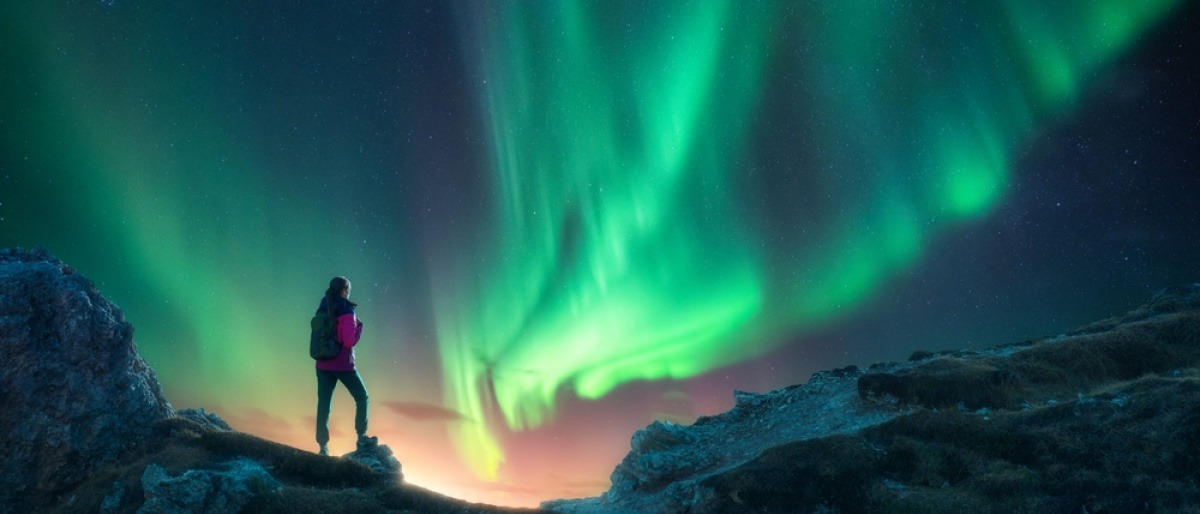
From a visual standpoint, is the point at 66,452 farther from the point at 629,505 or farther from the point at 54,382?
the point at 629,505

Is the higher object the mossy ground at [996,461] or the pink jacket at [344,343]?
the pink jacket at [344,343]

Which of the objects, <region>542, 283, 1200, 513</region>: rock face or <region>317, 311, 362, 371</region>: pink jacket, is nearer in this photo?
<region>542, 283, 1200, 513</region>: rock face

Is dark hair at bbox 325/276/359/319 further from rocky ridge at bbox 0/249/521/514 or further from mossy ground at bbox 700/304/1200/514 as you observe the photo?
mossy ground at bbox 700/304/1200/514

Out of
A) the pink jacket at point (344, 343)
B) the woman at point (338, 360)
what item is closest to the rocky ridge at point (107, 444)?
A: the woman at point (338, 360)

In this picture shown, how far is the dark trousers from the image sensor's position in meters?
16.3

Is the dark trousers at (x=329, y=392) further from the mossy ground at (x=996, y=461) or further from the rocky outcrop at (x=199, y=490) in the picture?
the mossy ground at (x=996, y=461)

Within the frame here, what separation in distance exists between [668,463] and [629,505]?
2.59 m

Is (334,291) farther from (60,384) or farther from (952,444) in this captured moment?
(952,444)

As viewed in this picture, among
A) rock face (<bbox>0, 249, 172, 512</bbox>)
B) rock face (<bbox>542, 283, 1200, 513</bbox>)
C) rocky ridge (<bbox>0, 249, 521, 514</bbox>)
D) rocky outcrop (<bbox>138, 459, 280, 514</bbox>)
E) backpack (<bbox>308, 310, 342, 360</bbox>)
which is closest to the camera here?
rocky outcrop (<bbox>138, 459, 280, 514</bbox>)

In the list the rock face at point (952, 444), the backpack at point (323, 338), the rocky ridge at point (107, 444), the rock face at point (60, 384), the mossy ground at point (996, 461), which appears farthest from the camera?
the backpack at point (323, 338)

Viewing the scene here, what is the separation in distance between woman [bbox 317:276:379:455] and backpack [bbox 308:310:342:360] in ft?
0.39

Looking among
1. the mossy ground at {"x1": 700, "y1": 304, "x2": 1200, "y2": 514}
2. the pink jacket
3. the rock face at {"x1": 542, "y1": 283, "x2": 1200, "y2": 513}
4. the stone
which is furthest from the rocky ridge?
the mossy ground at {"x1": 700, "y1": 304, "x2": 1200, "y2": 514}

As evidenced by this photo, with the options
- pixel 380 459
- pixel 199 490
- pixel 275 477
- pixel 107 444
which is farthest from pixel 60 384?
pixel 380 459

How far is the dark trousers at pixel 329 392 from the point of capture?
1633cm
